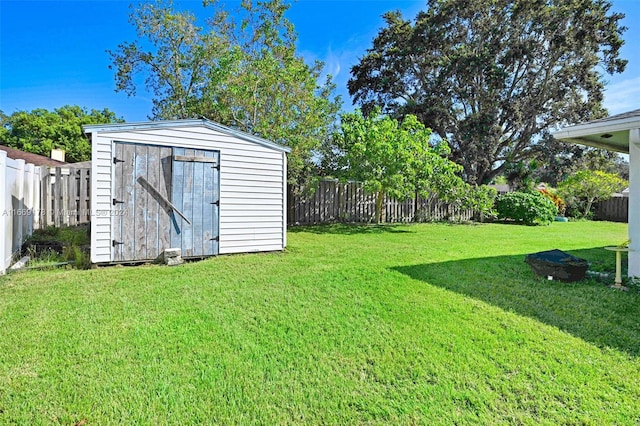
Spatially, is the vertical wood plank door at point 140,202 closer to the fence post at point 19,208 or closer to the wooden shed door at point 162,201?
the wooden shed door at point 162,201

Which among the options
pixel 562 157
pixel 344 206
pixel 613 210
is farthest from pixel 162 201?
pixel 613 210

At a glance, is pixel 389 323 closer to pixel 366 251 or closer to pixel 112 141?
pixel 366 251

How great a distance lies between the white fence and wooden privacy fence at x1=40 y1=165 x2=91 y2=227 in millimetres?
635

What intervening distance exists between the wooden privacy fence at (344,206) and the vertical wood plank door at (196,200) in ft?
17.8

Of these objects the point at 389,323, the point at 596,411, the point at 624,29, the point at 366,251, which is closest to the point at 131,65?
the point at 366,251

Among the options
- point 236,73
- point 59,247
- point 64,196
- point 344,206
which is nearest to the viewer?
point 59,247

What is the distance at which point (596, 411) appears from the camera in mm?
1876

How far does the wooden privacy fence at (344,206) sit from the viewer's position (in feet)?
37.6

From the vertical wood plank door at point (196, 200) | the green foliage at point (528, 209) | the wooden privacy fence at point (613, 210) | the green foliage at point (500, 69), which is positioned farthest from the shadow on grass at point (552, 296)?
the wooden privacy fence at point (613, 210)

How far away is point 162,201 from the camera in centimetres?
534

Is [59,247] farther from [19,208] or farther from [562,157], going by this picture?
[562,157]

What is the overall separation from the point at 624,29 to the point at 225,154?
66.5 feet

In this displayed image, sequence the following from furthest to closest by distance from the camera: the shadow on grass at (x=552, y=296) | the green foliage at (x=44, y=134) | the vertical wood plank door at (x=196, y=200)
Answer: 1. the green foliage at (x=44, y=134)
2. the vertical wood plank door at (x=196, y=200)
3. the shadow on grass at (x=552, y=296)

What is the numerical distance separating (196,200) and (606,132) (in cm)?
620
